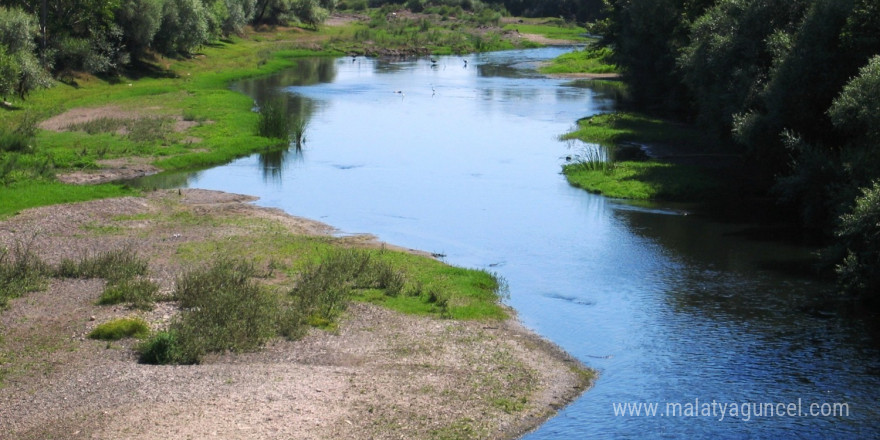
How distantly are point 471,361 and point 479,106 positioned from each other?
4230cm

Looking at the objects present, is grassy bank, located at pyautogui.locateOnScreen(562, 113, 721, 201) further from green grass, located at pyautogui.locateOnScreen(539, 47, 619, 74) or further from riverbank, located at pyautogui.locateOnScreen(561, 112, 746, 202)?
green grass, located at pyautogui.locateOnScreen(539, 47, 619, 74)

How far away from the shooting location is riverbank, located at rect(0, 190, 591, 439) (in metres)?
15.4

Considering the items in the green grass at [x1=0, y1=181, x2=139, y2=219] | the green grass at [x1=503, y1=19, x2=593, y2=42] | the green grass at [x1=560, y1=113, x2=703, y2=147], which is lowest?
the green grass at [x1=0, y1=181, x2=139, y2=219]

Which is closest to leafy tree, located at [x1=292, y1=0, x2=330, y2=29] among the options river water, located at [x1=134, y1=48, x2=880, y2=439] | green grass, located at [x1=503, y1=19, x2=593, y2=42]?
green grass, located at [x1=503, y1=19, x2=593, y2=42]

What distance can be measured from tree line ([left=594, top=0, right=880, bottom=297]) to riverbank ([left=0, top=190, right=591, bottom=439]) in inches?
397

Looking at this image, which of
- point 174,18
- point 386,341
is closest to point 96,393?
point 386,341

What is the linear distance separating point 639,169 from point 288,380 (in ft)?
84.3

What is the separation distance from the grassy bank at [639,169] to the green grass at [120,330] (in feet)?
70.6

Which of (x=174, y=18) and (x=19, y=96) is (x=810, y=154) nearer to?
(x=19, y=96)

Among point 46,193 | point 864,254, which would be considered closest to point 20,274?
point 46,193

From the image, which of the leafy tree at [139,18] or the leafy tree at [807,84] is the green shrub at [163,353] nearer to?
the leafy tree at [807,84]

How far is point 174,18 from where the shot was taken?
65.1 m

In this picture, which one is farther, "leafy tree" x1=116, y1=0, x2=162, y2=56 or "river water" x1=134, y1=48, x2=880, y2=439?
"leafy tree" x1=116, y1=0, x2=162, y2=56

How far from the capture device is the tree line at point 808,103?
25.7 m
